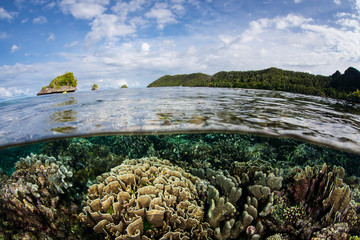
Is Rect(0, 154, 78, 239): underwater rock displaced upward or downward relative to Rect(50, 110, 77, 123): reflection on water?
downward

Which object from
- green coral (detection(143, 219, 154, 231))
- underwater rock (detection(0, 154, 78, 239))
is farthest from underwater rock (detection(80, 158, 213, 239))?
underwater rock (detection(0, 154, 78, 239))

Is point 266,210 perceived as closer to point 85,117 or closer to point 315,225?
point 315,225

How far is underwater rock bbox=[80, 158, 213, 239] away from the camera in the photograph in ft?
9.55

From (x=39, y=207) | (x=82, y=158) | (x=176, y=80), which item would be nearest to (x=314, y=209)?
(x=39, y=207)

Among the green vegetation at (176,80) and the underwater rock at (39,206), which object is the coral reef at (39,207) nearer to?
the underwater rock at (39,206)

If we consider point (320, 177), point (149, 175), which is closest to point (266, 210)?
point (320, 177)

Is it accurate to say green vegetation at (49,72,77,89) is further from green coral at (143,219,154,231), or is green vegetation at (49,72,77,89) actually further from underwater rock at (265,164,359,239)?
underwater rock at (265,164,359,239)

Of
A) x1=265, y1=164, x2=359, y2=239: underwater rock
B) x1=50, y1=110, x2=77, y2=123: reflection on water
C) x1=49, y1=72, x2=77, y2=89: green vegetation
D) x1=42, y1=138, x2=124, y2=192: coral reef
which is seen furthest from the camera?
x1=49, y1=72, x2=77, y2=89: green vegetation

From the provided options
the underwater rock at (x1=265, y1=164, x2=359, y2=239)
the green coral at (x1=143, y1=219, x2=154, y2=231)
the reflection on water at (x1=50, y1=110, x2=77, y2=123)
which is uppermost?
the reflection on water at (x1=50, y1=110, x2=77, y2=123)

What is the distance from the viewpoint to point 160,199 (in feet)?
10.3

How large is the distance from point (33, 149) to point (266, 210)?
A: 9.66 metres

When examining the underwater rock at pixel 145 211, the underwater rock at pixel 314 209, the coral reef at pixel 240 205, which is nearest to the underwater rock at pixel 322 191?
the underwater rock at pixel 314 209

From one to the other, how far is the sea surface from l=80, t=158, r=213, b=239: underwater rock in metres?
0.05

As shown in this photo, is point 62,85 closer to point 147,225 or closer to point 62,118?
point 62,118
